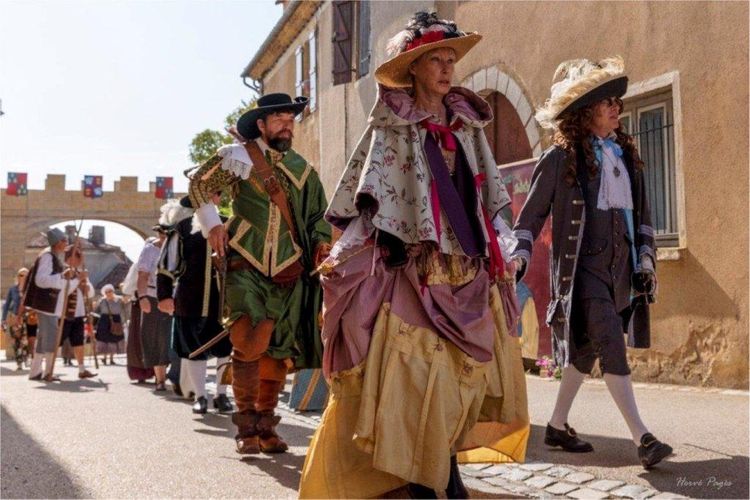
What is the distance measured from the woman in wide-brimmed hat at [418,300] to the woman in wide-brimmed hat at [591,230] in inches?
44.3

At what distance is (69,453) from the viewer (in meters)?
Answer: 6.11

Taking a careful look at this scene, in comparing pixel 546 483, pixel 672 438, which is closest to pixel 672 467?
pixel 546 483

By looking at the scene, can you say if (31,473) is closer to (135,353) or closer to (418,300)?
(418,300)

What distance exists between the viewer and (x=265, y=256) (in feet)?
18.7

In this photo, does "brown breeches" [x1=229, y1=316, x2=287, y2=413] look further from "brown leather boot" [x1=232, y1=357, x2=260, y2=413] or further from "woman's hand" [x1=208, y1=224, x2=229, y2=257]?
"woman's hand" [x1=208, y1=224, x2=229, y2=257]

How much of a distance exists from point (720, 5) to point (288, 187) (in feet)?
17.2

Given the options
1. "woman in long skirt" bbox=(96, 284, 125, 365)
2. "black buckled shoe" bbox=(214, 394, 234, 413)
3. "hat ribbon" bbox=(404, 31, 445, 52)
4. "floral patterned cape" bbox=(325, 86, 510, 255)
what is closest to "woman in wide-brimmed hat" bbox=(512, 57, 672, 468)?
"floral patterned cape" bbox=(325, 86, 510, 255)

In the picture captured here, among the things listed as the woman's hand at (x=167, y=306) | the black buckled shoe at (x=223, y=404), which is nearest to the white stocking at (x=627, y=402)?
the black buckled shoe at (x=223, y=404)

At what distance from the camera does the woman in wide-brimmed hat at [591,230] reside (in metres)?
5.31

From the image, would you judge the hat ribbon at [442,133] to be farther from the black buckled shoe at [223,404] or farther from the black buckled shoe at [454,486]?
the black buckled shoe at [223,404]

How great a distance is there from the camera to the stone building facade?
29.5 feet

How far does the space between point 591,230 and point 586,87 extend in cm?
76

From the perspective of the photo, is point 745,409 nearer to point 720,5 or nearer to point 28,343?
point 720,5

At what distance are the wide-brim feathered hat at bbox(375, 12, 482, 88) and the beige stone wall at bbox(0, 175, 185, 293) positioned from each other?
5114 centimetres
